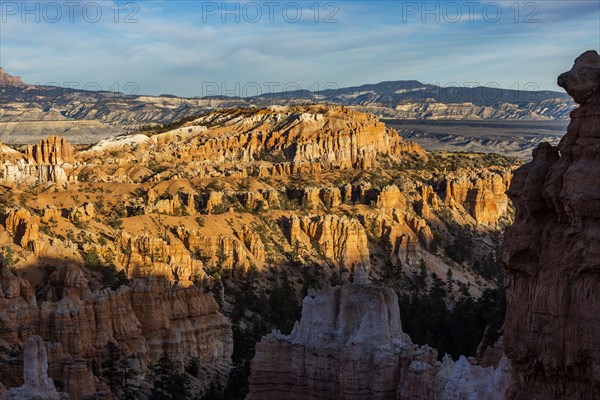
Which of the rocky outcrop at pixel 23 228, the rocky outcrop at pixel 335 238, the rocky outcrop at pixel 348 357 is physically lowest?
the rocky outcrop at pixel 335 238

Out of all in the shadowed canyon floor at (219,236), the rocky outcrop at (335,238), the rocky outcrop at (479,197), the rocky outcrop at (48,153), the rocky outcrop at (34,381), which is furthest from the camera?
the rocky outcrop at (479,197)

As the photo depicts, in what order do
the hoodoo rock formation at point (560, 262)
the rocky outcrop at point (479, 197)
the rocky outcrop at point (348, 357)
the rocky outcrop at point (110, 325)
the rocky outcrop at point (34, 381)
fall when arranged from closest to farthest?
the hoodoo rock formation at point (560, 262), the rocky outcrop at point (34, 381), the rocky outcrop at point (348, 357), the rocky outcrop at point (110, 325), the rocky outcrop at point (479, 197)

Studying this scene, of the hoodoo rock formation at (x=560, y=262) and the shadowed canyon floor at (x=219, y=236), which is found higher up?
the hoodoo rock formation at (x=560, y=262)

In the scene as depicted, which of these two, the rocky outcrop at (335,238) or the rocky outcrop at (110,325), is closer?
the rocky outcrop at (110,325)

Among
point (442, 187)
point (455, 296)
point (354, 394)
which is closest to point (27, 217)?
point (455, 296)

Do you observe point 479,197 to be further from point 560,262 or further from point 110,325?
point 560,262

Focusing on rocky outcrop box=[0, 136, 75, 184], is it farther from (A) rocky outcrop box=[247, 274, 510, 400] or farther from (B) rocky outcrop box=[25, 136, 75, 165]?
(A) rocky outcrop box=[247, 274, 510, 400]

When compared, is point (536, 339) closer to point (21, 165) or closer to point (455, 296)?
point (455, 296)

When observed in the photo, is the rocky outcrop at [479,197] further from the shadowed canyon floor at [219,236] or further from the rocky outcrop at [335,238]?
the rocky outcrop at [335,238]

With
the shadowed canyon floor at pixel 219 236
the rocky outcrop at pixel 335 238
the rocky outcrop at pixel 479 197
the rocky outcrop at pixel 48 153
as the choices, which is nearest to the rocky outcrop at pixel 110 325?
→ the shadowed canyon floor at pixel 219 236
